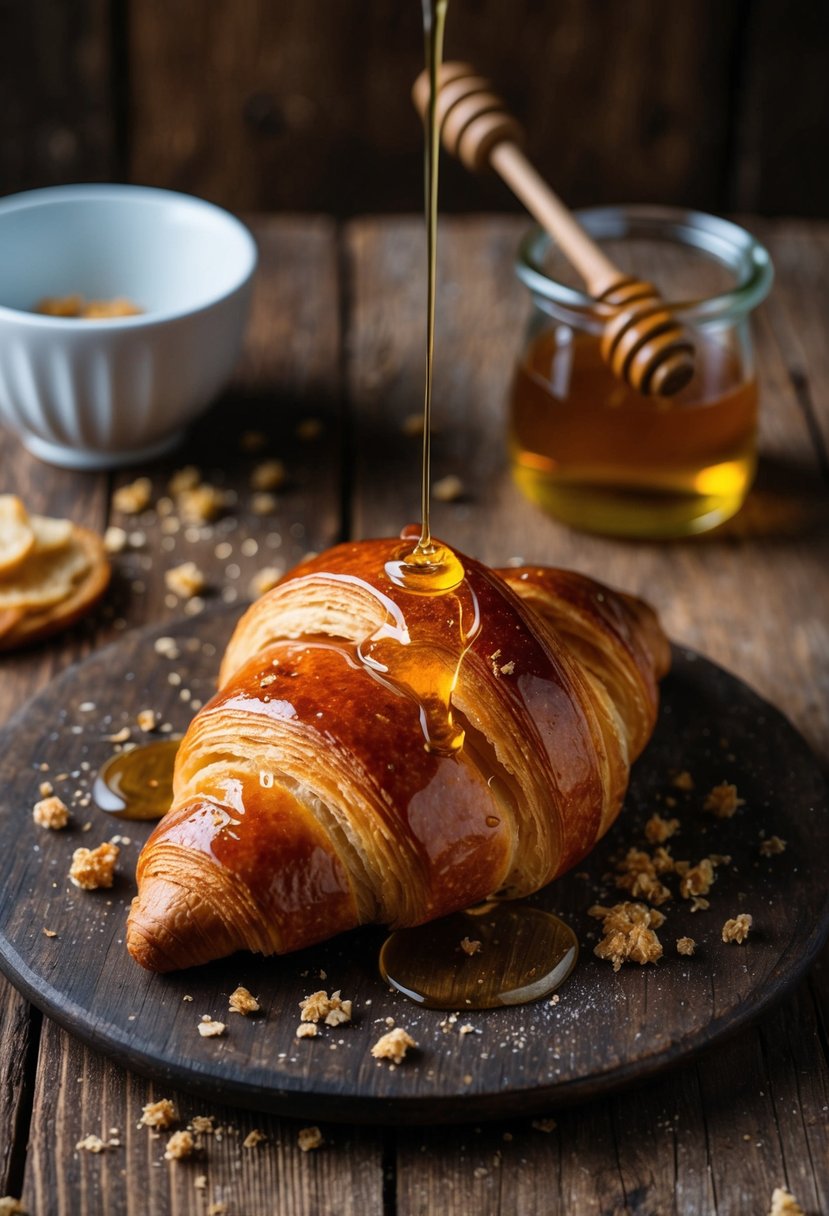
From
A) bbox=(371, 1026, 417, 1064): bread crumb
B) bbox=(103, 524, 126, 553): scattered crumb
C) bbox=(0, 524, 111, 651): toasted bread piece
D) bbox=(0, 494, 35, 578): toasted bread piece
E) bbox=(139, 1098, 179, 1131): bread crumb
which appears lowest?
bbox=(103, 524, 126, 553): scattered crumb

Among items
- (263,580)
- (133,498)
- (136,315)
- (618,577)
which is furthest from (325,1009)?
(136,315)

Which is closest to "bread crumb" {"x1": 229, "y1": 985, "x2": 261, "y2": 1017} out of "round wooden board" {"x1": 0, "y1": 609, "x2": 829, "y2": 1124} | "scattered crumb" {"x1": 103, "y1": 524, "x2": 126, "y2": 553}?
"round wooden board" {"x1": 0, "y1": 609, "x2": 829, "y2": 1124}

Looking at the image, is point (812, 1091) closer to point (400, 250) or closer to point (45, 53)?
point (400, 250)

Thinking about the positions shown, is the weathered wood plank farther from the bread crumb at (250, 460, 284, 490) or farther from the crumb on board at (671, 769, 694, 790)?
the crumb on board at (671, 769, 694, 790)

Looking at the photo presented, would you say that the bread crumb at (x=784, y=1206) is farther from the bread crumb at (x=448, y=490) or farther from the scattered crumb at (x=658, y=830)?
the bread crumb at (x=448, y=490)

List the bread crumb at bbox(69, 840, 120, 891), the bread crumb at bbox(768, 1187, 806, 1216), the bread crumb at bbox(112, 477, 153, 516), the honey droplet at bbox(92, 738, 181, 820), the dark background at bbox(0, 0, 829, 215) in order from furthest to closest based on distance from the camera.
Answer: the dark background at bbox(0, 0, 829, 215) < the bread crumb at bbox(112, 477, 153, 516) < the honey droplet at bbox(92, 738, 181, 820) < the bread crumb at bbox(69, 840, 120, 891) < the bread crumb at bbox(768, 1187, 806, 1216)
